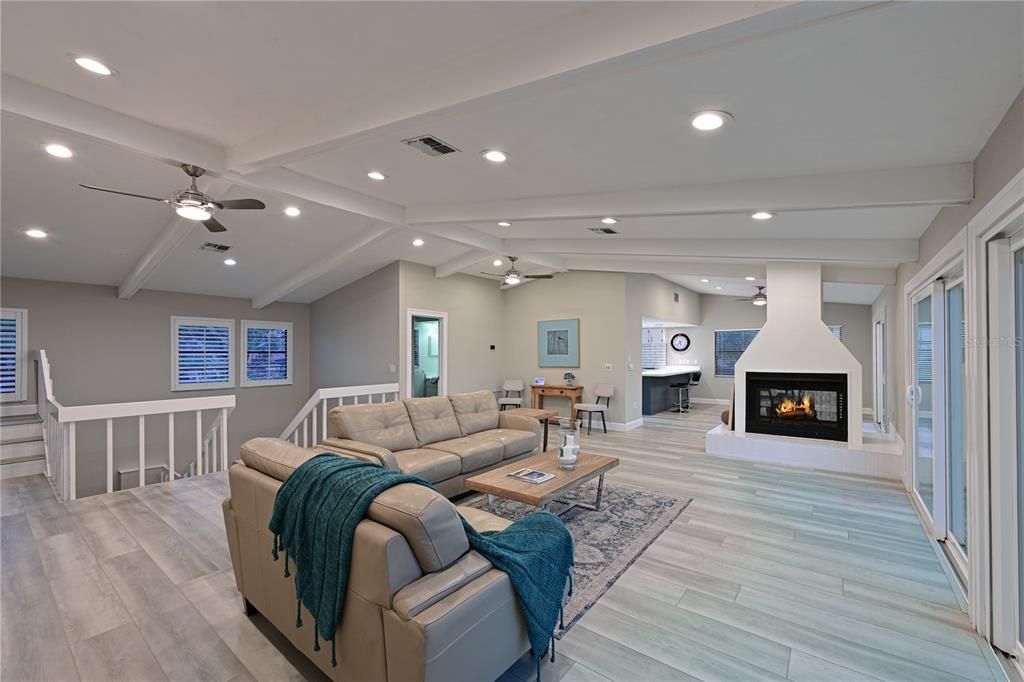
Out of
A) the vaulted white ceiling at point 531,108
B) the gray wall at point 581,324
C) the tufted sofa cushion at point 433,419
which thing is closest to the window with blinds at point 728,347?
the gray wall at point 581,324

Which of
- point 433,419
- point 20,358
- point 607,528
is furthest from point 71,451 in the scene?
point 607,528

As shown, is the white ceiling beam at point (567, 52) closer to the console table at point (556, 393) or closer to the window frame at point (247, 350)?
the console table at point (556, 393)

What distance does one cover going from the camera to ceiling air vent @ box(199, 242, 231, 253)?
216 inches

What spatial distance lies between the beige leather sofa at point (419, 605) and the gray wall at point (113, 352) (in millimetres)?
6795

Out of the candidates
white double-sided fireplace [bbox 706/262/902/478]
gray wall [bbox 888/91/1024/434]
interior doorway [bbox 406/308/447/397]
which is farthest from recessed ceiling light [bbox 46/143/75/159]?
white double-sided fireplace [bbox 706/262/902/478]

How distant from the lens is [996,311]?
2145mm

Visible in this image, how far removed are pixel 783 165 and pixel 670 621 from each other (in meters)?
2.71

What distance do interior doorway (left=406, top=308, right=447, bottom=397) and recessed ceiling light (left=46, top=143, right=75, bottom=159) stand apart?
186 inches

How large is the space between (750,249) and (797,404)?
2.14 m

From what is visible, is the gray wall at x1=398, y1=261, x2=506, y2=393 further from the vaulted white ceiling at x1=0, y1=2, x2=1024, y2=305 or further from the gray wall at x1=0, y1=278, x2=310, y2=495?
the gray wall at x1=0, y1=278, x2=310, y2=495

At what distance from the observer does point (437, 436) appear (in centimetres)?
458

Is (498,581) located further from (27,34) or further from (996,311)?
(27,34)

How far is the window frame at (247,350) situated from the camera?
7945 mm

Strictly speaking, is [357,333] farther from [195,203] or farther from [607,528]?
[607,528]
